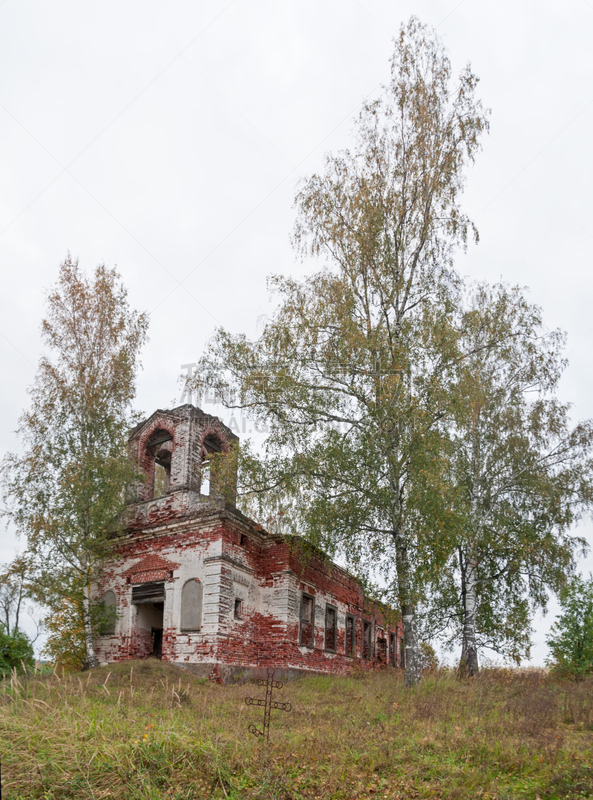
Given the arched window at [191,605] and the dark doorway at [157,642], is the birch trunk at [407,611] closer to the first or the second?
the arched window at [191,605]

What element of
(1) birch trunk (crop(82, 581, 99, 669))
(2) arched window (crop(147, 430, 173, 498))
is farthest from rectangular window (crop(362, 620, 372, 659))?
(1) birch trunk (crop(82, 581, 99, 669))

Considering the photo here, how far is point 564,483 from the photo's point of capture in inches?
735

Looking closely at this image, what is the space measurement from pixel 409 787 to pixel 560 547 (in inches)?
502

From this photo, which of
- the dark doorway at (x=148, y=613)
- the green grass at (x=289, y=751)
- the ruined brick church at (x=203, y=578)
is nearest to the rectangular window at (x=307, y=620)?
the ruined brick church at (x=203, y=578)

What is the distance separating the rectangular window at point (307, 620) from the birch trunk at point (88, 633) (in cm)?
626

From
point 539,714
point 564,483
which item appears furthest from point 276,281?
point 539,714

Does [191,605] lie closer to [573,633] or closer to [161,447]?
[161,447]

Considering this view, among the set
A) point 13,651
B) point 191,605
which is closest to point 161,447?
point 191,605

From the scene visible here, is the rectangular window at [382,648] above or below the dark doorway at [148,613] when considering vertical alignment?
below

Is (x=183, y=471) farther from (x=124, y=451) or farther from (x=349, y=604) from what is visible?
(x=349, y=604)

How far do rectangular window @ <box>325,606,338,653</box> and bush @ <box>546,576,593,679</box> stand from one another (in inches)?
290

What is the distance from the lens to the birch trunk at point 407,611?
1364cm

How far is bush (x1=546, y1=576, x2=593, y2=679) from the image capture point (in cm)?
1675

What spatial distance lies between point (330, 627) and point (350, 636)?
2.62m
